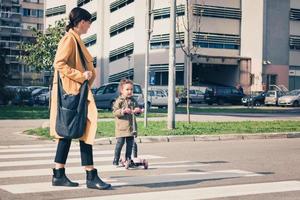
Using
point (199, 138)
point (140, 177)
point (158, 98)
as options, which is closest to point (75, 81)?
point (140, 177)

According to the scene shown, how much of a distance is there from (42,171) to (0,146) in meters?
4.44

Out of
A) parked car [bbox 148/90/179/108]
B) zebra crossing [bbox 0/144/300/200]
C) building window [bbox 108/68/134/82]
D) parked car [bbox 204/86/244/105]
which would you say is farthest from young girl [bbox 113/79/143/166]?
building window [bbox 108/68/134/82]

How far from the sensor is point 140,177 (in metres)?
8.08

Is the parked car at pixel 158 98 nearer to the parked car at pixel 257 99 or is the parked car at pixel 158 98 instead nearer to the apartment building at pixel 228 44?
the parked car at pixel 257 99

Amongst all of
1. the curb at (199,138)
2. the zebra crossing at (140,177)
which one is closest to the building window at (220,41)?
the curb at (199,138)

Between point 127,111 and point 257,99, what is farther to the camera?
point 257,99

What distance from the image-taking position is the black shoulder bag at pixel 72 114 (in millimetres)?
6625

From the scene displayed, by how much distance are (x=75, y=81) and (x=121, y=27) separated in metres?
58.2

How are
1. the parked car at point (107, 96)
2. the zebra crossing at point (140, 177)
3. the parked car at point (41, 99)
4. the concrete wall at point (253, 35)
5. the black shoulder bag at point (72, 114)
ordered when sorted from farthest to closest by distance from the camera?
the concrete wall at point (253, 35) → the parked car at point (41, 99) → the parked car at point (107, 96) → the zebra crossing at point (140, 177) → the black shoulder bag at point (72, 114)

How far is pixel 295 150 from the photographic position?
12648 millimetres

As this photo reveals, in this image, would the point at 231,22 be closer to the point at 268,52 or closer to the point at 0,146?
the point at 268,52

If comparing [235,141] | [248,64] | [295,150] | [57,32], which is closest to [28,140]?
[235,141]

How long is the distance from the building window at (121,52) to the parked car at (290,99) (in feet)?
63.9

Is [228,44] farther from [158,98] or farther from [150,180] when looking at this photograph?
[150,180]
